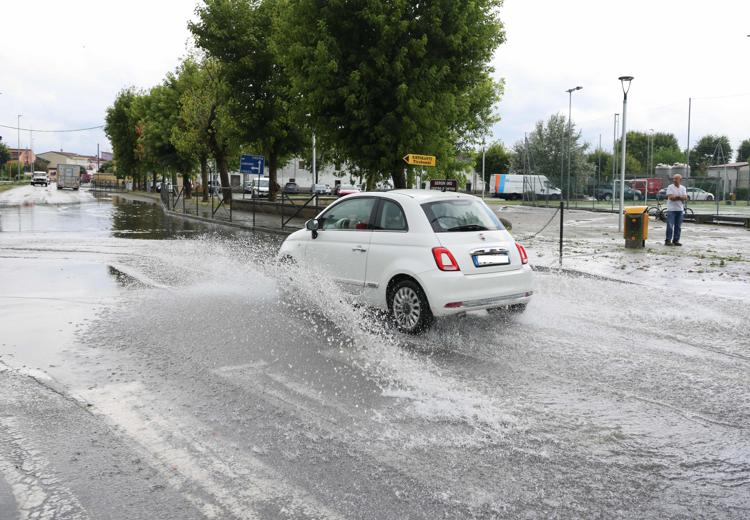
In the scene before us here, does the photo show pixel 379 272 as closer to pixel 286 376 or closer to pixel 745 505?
pixel 286 376

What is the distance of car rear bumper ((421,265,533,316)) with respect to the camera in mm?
7004

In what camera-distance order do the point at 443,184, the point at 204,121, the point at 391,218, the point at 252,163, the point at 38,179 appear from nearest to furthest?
1. the point at 391,218
2. the point at 443,184
3. the point at 252,163
4. the point at 204,121
5. the point at 38,179

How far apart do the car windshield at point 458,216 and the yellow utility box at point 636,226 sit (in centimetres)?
1030

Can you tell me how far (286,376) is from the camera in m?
5.62

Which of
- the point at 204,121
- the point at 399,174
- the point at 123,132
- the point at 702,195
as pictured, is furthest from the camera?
the point at 123,132

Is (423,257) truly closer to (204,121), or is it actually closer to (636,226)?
(636,226)

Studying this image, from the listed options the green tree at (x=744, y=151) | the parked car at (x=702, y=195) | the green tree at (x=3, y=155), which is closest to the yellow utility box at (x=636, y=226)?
the parked car at (x=702, y=195)

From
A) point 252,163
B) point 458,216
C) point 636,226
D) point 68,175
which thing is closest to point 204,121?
point 252,163

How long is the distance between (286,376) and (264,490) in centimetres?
210

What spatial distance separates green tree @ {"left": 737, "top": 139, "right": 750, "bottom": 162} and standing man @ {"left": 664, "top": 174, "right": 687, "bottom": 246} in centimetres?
10308

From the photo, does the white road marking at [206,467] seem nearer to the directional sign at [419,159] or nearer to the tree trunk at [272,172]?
the directional sign at [419,159]

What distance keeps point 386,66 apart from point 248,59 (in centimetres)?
1353

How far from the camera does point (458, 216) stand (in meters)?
7.72

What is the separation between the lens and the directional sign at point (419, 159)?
67.1ft
